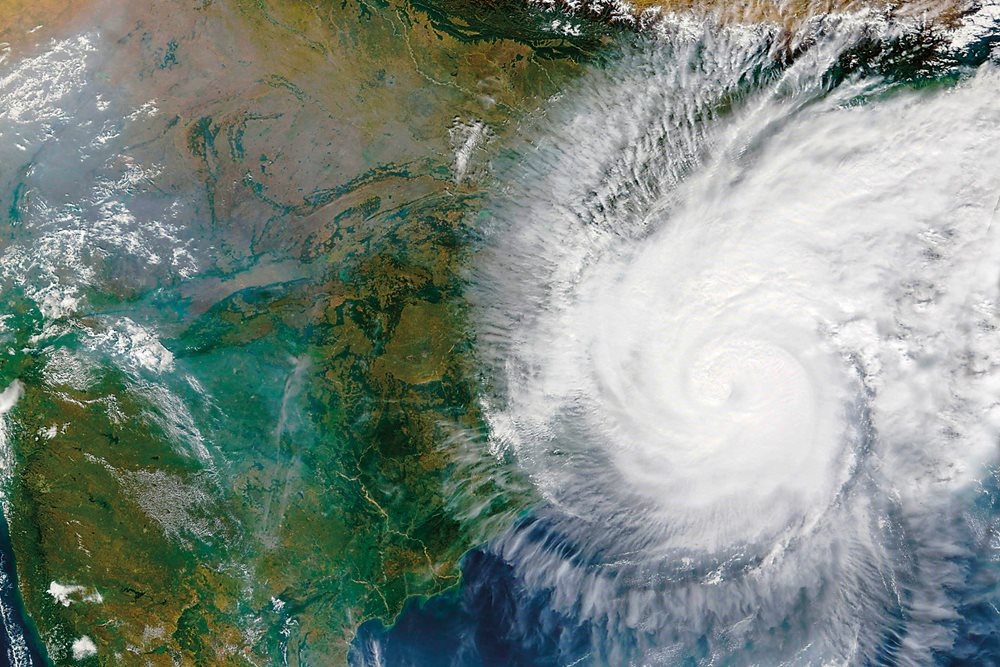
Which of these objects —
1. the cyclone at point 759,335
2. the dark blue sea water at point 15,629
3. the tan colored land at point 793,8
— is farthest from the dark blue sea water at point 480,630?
the tan colored land at point 793,8

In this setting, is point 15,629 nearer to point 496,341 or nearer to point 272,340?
point 272,340

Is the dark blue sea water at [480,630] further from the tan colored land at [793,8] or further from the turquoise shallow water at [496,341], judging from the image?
the tan colored land at [793,8]

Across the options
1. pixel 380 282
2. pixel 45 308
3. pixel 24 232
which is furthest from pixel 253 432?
pixel 24 232

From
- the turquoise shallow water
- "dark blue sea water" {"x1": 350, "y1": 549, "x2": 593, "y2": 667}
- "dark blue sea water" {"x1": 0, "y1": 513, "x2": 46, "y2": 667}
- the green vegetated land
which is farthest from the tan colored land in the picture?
"dark blue sea water" {"x1": 0, "y1": 513, "x2": 46, "y2": 667}

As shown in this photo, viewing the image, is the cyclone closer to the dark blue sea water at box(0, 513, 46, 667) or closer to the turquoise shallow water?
the turquoise shallow water

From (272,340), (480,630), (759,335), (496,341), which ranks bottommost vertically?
(480,630)

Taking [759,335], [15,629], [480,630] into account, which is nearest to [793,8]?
[759,335]

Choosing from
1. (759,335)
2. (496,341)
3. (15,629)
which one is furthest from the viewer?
(15,629)

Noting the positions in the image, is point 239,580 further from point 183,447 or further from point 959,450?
point 959,450

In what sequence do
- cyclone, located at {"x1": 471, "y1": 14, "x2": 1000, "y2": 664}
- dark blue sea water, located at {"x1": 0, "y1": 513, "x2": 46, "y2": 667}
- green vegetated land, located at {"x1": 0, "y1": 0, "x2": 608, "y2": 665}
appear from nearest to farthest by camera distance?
1. cyclone, located at {"x1": 471, "y1": 14, "x2": 1000, "y2": 664}
2. green vegetated land, located at {"x1": 0, "y1": 0, "x2": 608, "y2": 665}
3. dark blue sea water, located at {"x1": 0, "y1": 513, "x2": 46, "y2": 667}
